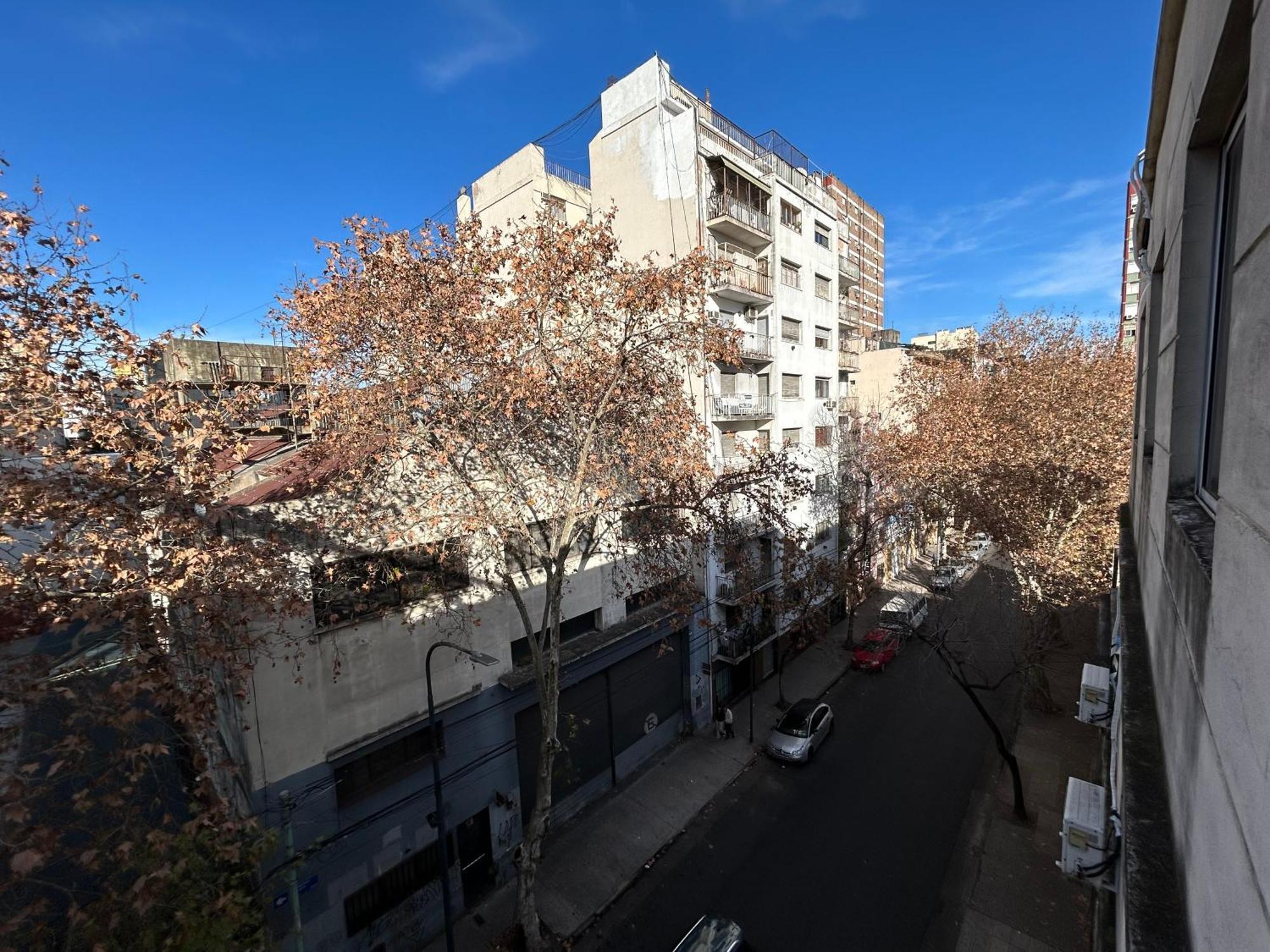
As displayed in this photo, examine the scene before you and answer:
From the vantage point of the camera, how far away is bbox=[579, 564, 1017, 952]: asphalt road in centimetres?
1118

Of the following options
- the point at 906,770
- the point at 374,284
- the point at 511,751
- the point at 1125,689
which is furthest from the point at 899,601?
the point at 374,284

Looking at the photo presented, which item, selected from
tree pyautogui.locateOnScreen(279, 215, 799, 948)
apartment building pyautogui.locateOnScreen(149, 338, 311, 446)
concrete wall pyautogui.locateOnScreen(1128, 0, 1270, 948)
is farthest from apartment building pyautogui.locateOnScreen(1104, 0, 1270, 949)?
apartment building pyautogui.locateOnScreen(149, 338, 311, 446)

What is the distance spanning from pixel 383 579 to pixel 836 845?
11.8 metres

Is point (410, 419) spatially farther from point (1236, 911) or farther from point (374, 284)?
point (1236, 911)

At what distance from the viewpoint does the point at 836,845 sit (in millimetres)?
13125

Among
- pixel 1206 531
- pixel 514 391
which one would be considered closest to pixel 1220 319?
pixel 1206 531

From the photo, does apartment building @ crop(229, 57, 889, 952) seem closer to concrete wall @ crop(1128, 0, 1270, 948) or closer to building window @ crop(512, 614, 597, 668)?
building window @ crop(512, 614, 597, 668)

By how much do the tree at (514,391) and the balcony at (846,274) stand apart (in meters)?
20.9

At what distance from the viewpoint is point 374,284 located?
27.8ft

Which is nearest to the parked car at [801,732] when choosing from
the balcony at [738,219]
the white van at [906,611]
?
→ the white van at [906,611]

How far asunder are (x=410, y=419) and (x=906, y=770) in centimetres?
1592

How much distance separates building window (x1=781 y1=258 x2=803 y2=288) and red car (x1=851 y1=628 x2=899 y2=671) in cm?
1400

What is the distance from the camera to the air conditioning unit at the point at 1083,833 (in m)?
6.58

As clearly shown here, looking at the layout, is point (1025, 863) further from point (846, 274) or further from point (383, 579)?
point (846, 274)
